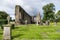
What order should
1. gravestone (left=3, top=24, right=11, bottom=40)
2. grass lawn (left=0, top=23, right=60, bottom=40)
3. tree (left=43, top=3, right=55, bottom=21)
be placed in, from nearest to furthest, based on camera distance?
gravestone (left=3, top=24, right=11, bottom=40)
grass lawn (left=0, top=23, right=60, bottom=40)
tree (left=43, top=3, right=55, bottom=21)

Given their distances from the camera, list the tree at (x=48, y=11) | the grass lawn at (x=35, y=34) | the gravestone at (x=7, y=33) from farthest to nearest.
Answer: the tree at (x=48, y=11), the grass lawn at (x=35, y=34), the gravestone at (x=7, y=33)

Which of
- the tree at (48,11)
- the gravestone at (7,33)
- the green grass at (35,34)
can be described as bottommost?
the green grass at (35,34)

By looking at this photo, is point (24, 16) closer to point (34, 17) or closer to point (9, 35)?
point (34, 17)

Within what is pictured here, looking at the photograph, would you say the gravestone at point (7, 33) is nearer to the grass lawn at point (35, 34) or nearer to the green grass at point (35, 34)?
the grass lawn at point (35, 34)

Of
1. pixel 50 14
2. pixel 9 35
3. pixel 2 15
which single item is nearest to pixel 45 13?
pixel 50 14

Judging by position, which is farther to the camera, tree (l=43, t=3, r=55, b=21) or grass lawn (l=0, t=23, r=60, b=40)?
tree (l=43, t=3, r=55, b=21)

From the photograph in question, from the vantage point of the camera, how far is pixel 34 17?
94750mm

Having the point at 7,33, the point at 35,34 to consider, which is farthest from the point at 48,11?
the point at 7,33

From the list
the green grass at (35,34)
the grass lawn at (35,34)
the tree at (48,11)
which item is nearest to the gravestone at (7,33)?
the grass lawn at (35,34)

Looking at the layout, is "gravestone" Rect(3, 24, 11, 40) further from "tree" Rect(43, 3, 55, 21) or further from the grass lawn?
"tree" Rect(43, 3, 55, 21)

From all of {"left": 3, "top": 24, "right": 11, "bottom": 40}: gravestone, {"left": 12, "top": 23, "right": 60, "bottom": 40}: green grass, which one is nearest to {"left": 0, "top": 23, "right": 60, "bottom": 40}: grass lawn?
{"left": 12, "top": 23, "right": 60, "bottom": 40}: green grass

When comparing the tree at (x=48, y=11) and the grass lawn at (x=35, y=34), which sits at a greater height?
the tree at (x=48, y=11)

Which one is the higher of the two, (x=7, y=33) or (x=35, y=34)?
(x=7, y=33)

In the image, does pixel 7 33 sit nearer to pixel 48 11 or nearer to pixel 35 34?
pixel 35 34
